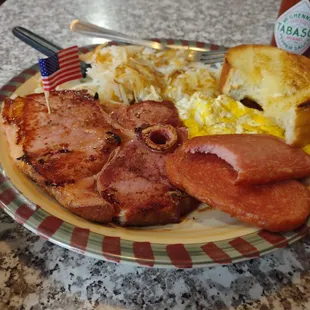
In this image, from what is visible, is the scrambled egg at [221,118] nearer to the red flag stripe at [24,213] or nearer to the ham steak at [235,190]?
the ham steak at [235,190]

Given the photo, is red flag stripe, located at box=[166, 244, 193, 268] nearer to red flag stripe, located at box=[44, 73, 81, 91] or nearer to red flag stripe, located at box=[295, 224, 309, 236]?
red flag stripe, located at box=[295, 224, 309, 236]

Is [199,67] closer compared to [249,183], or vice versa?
[249,183]

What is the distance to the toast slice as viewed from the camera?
154 centimetres

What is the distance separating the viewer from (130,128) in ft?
5.01

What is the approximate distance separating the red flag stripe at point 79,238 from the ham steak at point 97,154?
9 cm

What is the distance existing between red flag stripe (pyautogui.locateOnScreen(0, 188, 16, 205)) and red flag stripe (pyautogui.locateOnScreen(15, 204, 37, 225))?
0.05 metres

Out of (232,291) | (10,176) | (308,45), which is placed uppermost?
(308,45)

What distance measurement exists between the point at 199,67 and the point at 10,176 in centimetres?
116

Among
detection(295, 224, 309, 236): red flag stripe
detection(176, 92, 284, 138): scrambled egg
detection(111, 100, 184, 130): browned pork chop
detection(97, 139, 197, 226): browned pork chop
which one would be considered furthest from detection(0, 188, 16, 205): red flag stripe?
detection(295, 224, 309, 236): red flag stripe

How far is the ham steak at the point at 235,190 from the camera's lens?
3.68 ft

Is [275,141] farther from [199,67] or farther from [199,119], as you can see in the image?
[199,67]

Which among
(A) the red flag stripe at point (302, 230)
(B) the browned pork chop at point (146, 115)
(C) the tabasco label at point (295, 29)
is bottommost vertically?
(B) the browned pork chop at point (146, 115)

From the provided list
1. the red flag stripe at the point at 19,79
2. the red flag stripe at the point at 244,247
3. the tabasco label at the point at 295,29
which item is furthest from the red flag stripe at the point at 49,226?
the tabasco label at the point at 295,29

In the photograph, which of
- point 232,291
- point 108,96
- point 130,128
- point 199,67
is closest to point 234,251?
point 232,291
